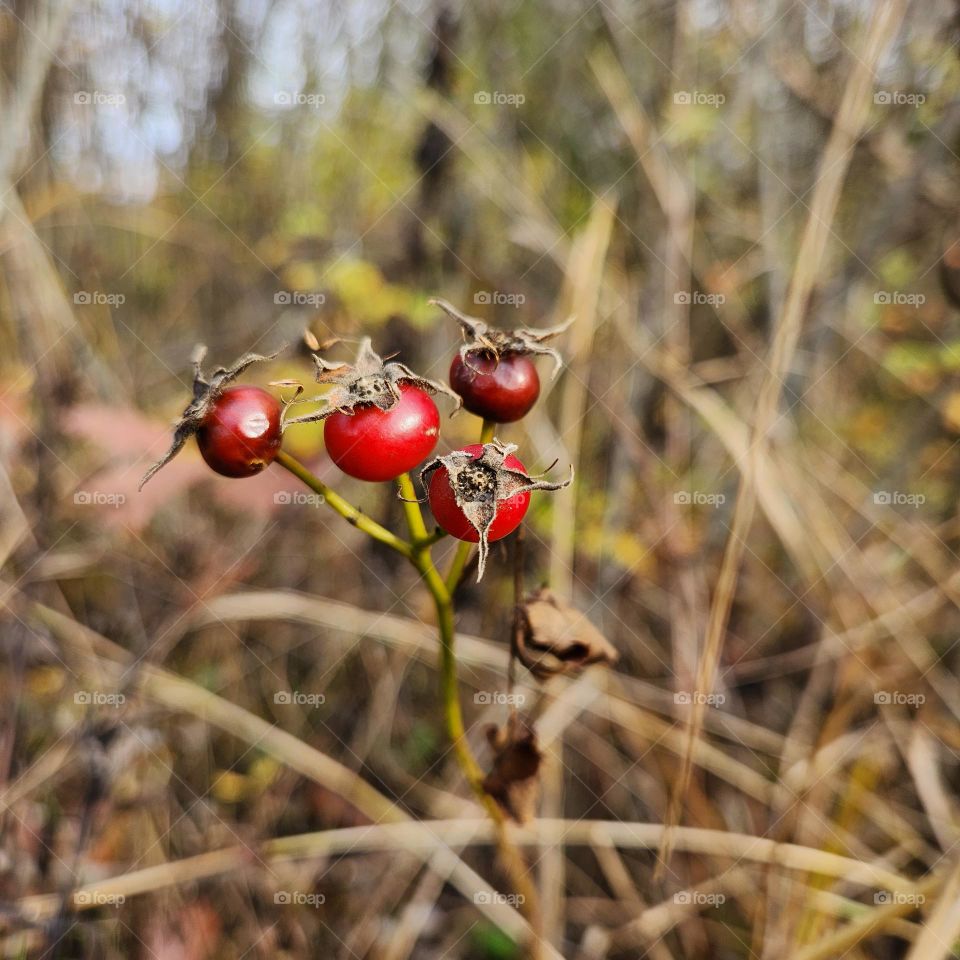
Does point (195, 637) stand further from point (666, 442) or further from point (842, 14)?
point (842, 14)

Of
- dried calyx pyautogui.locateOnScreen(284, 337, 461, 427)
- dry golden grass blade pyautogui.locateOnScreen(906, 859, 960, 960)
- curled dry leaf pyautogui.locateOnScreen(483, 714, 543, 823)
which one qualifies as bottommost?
dry golden grass blade pyautogui.locateOnScreen(906, 859, 960, 960)

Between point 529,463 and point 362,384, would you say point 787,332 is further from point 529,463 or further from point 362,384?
point 362,384

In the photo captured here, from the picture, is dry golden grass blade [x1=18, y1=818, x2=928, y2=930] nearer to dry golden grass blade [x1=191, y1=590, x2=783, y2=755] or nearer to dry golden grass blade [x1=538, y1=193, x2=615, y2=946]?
dry golden grass blade [x1=538, y1=193, x2=615, y2=946]

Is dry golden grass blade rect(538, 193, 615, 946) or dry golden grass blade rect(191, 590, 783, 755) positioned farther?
dry golden grass blade rect(191, 590, 783, 755)

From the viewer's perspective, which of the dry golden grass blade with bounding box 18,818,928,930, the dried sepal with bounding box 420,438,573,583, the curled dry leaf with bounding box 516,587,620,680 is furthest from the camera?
the dry golden grass blade with bounding box 18,818,928,930

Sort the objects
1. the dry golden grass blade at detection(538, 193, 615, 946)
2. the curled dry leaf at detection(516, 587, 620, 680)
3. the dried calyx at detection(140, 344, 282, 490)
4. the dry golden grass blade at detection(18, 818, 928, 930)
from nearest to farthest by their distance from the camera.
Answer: the dried calyx at detection(140, 344, 282, 490) < the curled dry leaf at detection(516, 587, 620, 680) < the dry golden grass blade at detection(18, 818, 928, 930) < the dry golden grass blade at detection(538, 193, 615, 946)

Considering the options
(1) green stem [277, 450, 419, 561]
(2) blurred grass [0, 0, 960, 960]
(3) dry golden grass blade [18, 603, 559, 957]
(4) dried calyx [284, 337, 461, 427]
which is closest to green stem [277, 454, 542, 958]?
(1) green stem [277, 450, 419, 561]

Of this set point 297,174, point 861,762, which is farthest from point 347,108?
point 861,762
